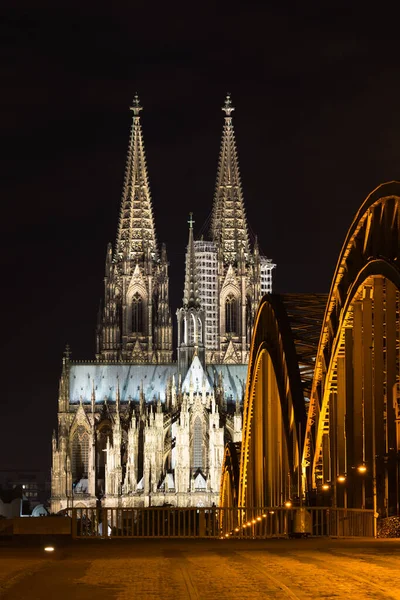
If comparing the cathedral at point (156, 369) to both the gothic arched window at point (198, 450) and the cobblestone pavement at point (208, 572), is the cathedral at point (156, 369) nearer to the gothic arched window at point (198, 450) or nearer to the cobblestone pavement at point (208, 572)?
the gothic arched window at point (198, 450)

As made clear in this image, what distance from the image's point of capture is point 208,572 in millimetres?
20703

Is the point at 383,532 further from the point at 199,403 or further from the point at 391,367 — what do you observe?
the point at 199,403

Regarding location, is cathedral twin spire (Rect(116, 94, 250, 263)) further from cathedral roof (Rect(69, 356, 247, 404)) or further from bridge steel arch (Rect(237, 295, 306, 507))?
bridge steel arch (Rect(237, 295, 306, 507))

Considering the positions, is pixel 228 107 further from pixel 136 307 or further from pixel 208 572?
pixel 208 572

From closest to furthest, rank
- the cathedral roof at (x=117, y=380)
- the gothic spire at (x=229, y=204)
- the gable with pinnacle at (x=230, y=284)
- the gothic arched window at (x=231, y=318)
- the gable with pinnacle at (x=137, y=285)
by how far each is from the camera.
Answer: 1. the cathedral roof at (x=117, y=380)
2. the gable with pinnacle at (x=137, y=285)
3. the gothic arched window at (x=231, y=318)
4. the gable with pinnacle at (x=230, y=284)
5. the gothic spire at (x=229, y=204)

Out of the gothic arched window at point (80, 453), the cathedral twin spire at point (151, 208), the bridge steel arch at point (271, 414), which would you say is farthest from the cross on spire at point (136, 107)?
the bridge steel arch at point (271, 414)

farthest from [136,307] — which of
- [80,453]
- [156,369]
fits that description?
[80,453]

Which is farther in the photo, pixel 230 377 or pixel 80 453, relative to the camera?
pixel 230 377

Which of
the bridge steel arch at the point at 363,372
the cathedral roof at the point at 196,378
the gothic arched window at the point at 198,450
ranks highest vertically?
the cathedral roof at the point at 196,378

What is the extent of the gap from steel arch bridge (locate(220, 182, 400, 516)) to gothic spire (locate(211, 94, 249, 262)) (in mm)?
137240

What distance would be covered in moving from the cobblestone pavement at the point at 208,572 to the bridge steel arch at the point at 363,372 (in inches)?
104

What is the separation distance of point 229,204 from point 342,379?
155 meters

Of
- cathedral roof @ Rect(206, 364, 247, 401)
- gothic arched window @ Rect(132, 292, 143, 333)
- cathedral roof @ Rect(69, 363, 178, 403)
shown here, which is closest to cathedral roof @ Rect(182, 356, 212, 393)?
cathedral roof @ Rect(206, 364, 247, 401)

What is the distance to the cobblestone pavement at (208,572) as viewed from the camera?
59.0 feet
